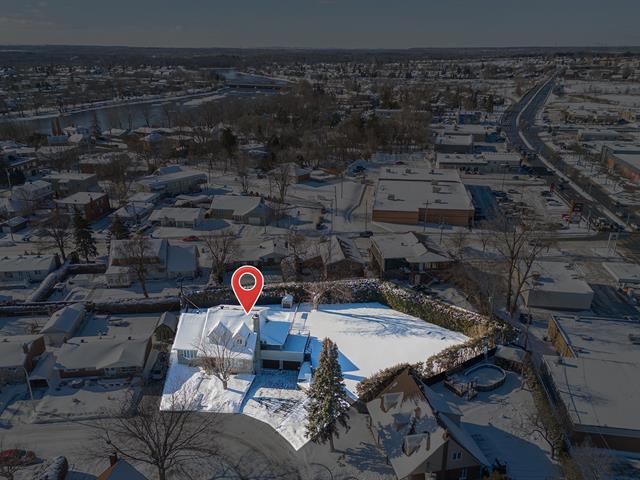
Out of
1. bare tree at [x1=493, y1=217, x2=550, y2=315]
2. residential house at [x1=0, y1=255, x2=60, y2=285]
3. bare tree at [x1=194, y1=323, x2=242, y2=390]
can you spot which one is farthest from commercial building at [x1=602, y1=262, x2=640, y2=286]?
residential house at [x1=0, y1=255, x2=60, y2=285]

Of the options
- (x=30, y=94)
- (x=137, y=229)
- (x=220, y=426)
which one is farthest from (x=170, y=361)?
(x=30, y=94)

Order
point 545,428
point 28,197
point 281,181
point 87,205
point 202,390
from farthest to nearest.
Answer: point 281,181 → point 28,197 → point 87,205 → point 202,390 → point 545,428

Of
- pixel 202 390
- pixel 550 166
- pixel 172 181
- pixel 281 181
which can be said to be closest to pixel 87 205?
pixel 172 181

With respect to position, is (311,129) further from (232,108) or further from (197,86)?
(197,86)

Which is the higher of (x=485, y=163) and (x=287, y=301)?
(x=485, y=163)


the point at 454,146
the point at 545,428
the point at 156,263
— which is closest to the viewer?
the point at 545,428

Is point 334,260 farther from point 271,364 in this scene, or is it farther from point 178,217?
point 178,217
